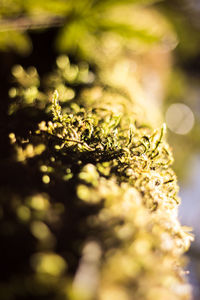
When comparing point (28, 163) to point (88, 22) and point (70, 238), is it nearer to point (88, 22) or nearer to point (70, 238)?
point (70, 238)

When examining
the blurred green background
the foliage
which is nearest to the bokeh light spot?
the blurred green background

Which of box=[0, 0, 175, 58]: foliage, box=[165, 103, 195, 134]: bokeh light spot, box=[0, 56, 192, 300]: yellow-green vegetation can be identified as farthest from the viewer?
box=[165, 103, 195, 134]: bokeh light spot

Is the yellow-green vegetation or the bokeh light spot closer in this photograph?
the yellow-green vegetation

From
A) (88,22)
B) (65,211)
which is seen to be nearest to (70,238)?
(65,211)

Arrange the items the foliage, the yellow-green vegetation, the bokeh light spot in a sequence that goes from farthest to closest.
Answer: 1. the bokeh light spot
2. the foliage
3. the yellow-green vegetation

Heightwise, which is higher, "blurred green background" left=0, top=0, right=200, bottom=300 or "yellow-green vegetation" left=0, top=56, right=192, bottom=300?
"blurred green background" left=0, top=0, right=200, bottom=300

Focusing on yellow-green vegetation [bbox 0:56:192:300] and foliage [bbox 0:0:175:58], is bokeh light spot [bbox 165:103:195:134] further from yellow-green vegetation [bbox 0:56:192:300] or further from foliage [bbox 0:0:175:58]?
yellow-green vegetation [bbox 0:56:192:300]

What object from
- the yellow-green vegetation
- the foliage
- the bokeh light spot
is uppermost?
the bokeh light spot

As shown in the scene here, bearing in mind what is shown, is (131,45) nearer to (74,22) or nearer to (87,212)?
(74,22)

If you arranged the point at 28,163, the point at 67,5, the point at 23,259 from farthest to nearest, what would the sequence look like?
the point at 67,5 → the point at 28,163 → the point at 23,259
